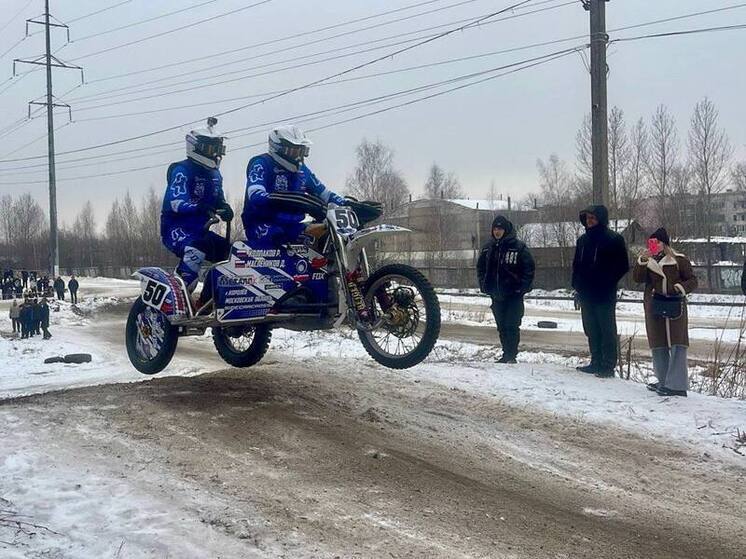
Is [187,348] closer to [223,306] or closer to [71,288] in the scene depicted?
[223,306]

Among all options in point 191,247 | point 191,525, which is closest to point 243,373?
point 191,247

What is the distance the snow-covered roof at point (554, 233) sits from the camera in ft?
144

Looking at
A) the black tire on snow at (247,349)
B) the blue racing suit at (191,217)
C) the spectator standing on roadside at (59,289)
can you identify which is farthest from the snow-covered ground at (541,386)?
the spectator standing on roadside at (59,289)

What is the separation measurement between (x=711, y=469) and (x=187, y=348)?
513 inches

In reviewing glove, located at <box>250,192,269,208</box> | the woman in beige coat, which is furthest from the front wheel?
the woman in beige coat

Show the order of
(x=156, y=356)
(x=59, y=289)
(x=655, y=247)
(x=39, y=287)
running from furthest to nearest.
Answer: (x=39, y=287)
(x=59, y=289)
(x=655, y=247)
(x=156, y=356)

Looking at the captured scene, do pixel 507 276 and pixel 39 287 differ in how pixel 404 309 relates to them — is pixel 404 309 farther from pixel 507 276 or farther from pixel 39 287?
pixel 39 287

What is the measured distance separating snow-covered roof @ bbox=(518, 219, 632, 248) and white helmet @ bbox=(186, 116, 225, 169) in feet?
120

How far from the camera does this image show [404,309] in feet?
20.6

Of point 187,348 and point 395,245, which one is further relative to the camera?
point 395,245

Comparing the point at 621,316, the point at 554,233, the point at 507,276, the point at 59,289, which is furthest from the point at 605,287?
the point at 554,233

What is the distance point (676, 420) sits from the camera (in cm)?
684

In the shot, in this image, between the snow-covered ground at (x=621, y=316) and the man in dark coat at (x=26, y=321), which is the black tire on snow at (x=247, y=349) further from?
the man in dark coat at (x=26, y=321)

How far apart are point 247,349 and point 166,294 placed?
1.40 metres
